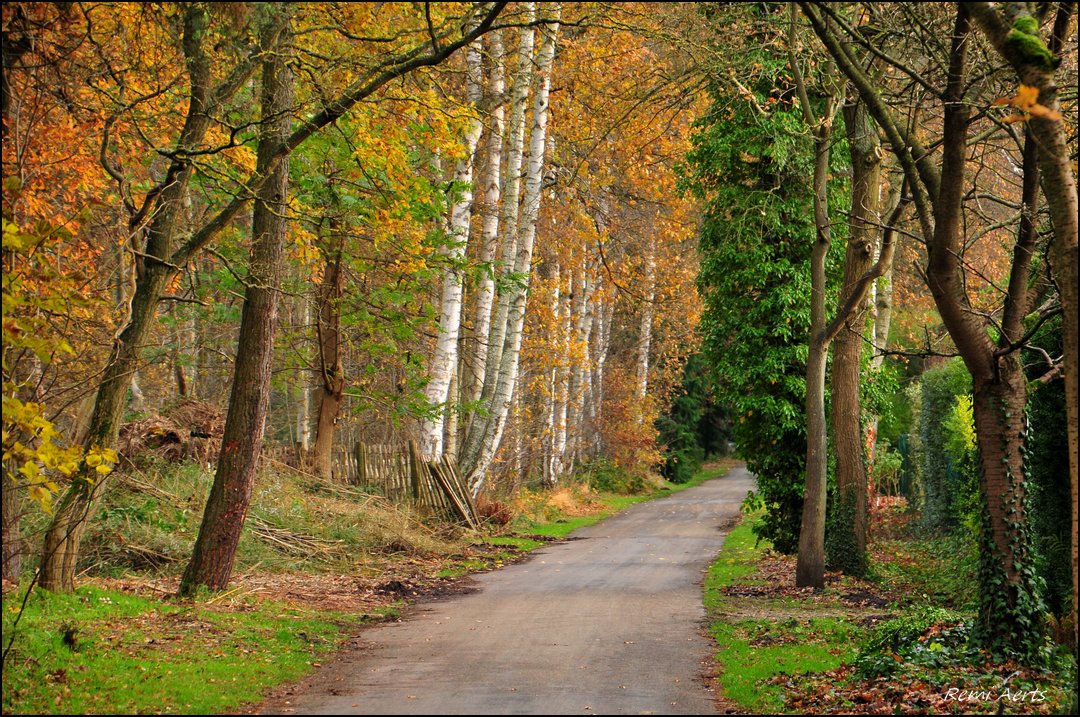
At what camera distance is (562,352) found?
25.5 meters

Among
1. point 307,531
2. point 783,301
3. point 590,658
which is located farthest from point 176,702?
point 783,301

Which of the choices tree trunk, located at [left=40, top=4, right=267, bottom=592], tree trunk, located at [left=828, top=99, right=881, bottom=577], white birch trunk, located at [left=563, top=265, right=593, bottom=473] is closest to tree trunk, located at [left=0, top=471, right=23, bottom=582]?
tree trunk, located at [left=40, top=4, right=267, bottom=592]

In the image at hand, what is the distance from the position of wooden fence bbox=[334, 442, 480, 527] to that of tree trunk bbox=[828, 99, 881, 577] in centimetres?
779

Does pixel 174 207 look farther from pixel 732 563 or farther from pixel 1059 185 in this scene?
pixel 732 563

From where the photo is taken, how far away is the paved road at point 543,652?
287 inches

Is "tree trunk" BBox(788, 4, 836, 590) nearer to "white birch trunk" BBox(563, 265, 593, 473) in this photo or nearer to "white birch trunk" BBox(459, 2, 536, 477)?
"white birch trunk" BBox(459, 2, 536, 477)

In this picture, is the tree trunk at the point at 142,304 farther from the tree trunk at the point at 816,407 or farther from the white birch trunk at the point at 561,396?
the white birch trunk at the point at 561,396

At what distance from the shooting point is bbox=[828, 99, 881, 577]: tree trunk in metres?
14.9

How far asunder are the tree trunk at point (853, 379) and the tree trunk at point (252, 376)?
327 inches

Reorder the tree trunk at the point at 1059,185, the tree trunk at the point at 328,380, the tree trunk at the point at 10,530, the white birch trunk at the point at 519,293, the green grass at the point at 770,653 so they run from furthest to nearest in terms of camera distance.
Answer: the white birch trunk at the point at 519,293, the tree trunk at the point at 328,380, the tree trunk at the point at 10,530, the green grass at the point at 770,653, the tree trunk at the point at 1059,185

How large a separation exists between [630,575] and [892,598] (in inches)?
162

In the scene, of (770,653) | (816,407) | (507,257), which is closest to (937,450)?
(816,407)

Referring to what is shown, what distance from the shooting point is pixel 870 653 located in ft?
27.6

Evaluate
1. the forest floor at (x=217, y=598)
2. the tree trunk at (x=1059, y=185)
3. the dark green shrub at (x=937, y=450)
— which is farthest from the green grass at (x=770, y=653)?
the dark green shrub at (x=937, y=450)
